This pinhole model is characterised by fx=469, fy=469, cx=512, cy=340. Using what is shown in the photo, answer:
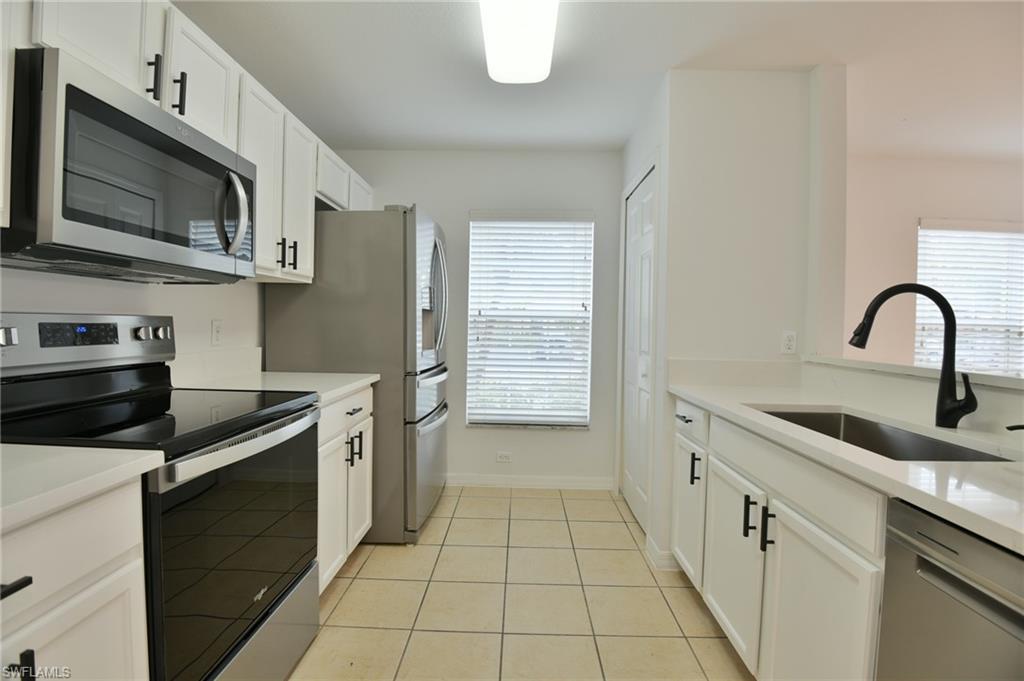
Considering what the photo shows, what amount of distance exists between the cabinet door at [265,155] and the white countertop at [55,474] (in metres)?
1.10

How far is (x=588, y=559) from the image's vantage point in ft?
8.11

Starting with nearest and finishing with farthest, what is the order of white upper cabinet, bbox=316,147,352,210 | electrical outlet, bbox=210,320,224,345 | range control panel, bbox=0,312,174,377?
1. range control panel, bbox=0,312,174,377
2. electrical outlet, bbox=210,320,224,345
3. white upper cabinet, bbox=316,147,352,210

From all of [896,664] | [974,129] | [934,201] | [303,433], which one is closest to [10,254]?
[303,433]

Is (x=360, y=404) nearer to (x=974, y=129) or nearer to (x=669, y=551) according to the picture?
(x=669, y=551)

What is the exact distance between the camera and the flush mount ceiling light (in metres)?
1.58

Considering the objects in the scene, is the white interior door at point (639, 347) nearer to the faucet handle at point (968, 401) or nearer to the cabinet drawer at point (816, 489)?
the cabinet drawer at point (816, 489)

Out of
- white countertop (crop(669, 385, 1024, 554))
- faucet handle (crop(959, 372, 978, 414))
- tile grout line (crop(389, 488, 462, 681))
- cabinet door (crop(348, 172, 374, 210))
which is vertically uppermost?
cabinet door (crop(348, 172, 374, 210))

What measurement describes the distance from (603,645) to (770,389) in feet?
4.53

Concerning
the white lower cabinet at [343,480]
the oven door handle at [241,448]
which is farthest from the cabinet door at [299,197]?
the oven door handle at [241,448]

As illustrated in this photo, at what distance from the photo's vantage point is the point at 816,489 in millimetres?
1197

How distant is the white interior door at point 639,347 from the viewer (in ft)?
8.71

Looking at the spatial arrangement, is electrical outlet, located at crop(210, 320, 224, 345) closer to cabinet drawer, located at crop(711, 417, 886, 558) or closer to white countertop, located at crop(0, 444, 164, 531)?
white countertop, located at crop(0, 444, 164, 531)

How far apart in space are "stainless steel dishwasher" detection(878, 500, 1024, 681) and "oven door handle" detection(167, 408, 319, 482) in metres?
1.50

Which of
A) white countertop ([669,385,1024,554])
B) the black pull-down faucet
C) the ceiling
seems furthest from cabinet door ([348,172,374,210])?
the black pull-down faucet
